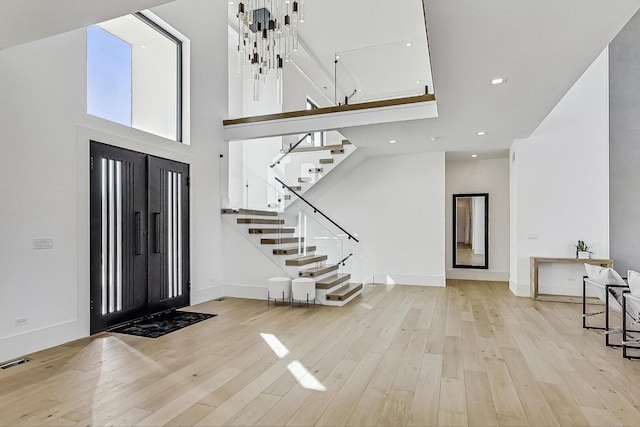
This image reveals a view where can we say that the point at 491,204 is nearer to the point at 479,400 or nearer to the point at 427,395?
the point at 479,400

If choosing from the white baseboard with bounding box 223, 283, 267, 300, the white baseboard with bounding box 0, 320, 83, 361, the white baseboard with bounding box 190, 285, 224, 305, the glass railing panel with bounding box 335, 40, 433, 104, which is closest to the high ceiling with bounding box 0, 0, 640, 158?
the glass railing panel with bounding box 335, 40, 433, 104

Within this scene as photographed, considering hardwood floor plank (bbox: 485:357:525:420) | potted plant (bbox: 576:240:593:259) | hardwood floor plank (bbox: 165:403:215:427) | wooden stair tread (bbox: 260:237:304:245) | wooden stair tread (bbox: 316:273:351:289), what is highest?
wooden stair tread (bbox: 260:237:304:245)

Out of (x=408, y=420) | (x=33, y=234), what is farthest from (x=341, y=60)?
(x=408, y=420)

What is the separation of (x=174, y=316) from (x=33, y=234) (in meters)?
2.14

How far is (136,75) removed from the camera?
17.4ft

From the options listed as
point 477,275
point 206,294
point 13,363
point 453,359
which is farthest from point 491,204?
point 13,363

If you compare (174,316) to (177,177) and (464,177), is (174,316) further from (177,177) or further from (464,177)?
(464,177)

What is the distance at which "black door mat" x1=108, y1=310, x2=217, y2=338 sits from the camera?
446 cm

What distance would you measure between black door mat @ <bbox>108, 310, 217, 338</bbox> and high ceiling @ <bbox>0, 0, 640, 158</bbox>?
10.7ft

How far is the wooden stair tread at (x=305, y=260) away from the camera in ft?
20.4

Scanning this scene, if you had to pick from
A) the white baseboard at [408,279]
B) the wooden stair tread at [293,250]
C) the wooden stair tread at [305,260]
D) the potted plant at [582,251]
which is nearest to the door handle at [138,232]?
the wooden stair tread at [293,250]

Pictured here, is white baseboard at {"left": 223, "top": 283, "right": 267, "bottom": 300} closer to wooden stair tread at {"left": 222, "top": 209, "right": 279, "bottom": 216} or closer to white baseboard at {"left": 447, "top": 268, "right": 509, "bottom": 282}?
wooden stair tread at {"left": 222, "top": 209, "right": 279, "bottom": 216}

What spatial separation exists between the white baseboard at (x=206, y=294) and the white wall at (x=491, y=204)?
5.57m

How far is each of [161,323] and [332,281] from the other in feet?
9.04
